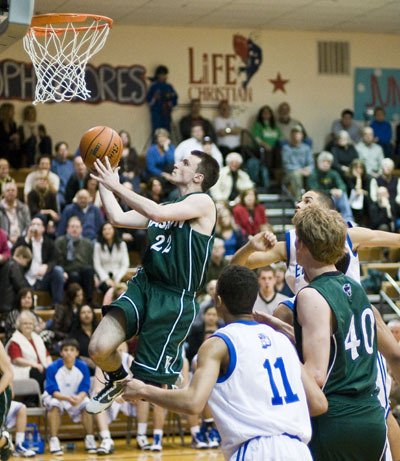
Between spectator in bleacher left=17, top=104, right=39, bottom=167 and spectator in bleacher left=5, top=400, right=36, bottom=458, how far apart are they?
6545mm

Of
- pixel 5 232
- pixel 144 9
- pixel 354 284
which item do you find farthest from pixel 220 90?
pixel 354 284

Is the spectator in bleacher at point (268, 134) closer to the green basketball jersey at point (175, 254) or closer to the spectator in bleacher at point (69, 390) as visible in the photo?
the spectator in bleacher at point (69, 390)

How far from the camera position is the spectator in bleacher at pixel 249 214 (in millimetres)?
16516

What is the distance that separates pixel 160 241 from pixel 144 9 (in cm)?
1280

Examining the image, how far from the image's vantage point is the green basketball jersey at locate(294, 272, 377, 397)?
4824 mm

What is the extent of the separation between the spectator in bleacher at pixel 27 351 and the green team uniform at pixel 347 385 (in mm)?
8316

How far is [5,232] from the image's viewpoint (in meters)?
14.4

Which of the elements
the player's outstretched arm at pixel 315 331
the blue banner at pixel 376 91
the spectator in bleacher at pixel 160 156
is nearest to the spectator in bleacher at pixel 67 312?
the spectator in bleacher at pixel 160 156

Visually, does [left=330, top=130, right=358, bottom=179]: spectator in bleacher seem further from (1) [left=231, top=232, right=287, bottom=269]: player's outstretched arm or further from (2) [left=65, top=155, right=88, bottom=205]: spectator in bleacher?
(1) [left=231, top=232, right=287, bottom=269]: player's outstretched arm

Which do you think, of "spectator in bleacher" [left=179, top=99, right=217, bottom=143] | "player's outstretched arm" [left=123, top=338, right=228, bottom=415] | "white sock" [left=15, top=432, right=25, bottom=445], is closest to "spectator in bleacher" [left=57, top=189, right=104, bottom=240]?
"white sock" [left=15, top=432, right=25, bottom=445]

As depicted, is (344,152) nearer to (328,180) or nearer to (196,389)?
(328,180)

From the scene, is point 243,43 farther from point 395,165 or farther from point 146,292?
point 146,292

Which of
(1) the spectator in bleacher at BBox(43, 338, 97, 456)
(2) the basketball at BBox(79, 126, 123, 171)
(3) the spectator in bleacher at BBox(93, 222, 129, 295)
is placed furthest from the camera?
(3) the spectator in bleacher at BBox(93, 222, 129, 295)

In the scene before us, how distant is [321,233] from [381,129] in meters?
16.8
